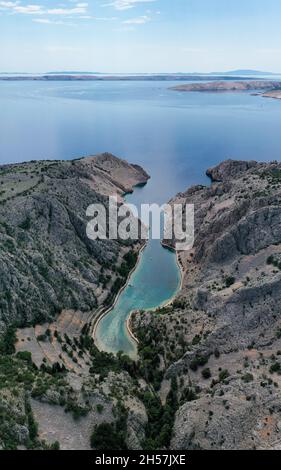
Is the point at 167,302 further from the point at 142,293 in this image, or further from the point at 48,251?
the point at 48,251

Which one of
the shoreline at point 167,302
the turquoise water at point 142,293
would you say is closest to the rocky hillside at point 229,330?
the shoreline at point 167,302

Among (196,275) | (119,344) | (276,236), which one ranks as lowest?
(119,344)

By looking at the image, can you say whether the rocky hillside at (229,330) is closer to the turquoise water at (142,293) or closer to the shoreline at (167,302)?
the shoreline at (167,302)

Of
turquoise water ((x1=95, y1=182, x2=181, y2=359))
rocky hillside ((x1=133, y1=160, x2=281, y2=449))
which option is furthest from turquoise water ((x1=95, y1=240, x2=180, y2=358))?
rocky hillside ((x1=133, y1=160, x2=281, y2=449))

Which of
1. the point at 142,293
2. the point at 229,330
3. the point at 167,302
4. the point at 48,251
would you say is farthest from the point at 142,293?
the point at 229,330

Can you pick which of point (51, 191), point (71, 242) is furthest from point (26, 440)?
point (51, 191)
